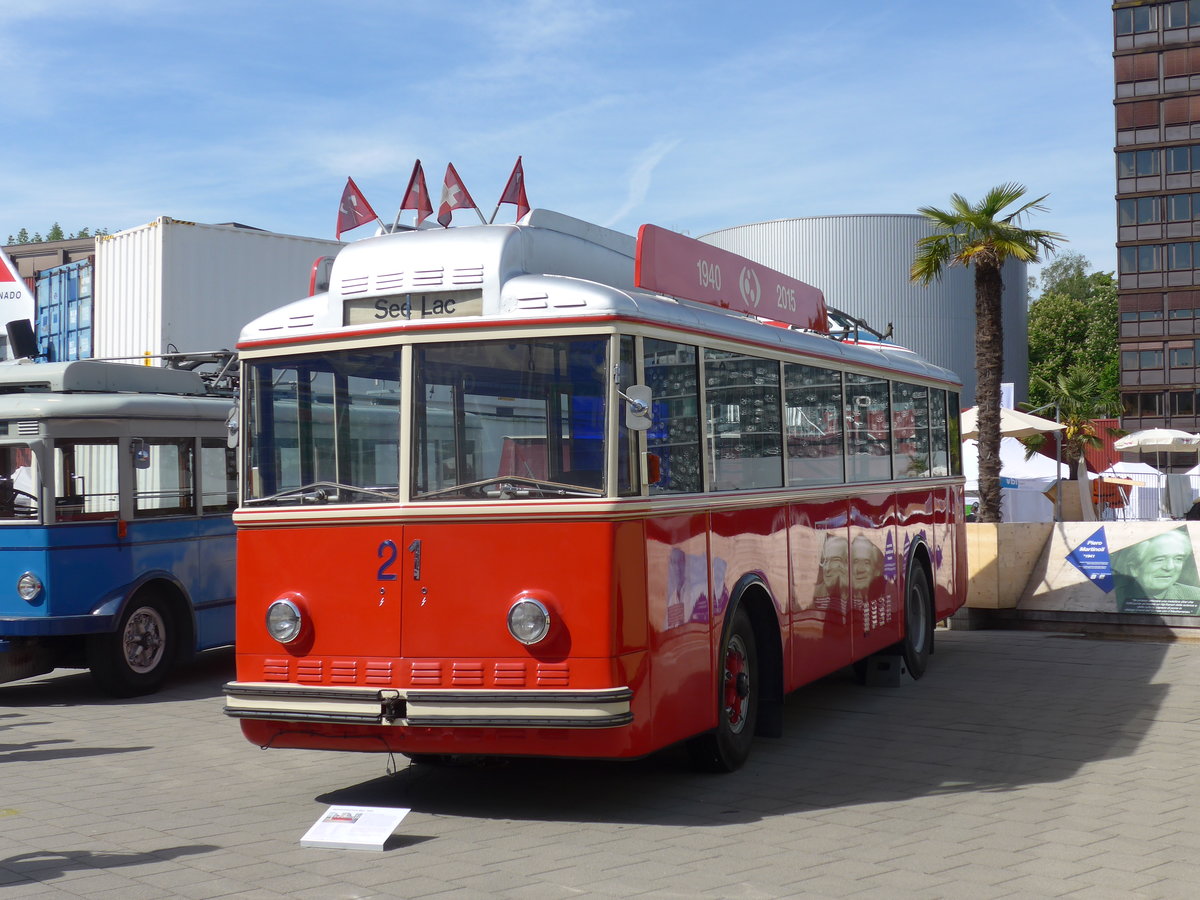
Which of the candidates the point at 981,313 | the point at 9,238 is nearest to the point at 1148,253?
the point at 981,313

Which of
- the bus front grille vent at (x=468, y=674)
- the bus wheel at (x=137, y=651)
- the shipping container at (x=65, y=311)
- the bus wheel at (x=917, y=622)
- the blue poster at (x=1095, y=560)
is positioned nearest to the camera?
the bus front grille vent at (x=468, y=674)

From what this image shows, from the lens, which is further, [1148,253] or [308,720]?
[1148,253]

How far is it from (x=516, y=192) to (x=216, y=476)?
583 centimetres

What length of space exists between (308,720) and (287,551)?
90 centimetres

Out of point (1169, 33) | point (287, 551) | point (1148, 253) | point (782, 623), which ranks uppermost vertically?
point (1169, 33)

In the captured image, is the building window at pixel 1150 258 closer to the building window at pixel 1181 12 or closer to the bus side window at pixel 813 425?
the building window at pixel 1181 12

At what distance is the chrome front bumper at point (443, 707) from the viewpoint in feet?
21.5

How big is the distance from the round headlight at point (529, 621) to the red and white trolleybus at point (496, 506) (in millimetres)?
11

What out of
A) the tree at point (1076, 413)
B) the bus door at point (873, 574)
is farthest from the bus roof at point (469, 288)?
the tree at point (1076, 413)

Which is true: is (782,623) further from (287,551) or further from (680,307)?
(287,551)

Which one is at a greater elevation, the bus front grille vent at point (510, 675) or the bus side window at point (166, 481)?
the bus side window at point (166, 481)

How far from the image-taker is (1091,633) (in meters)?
15.3

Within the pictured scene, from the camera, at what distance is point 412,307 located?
7191mm

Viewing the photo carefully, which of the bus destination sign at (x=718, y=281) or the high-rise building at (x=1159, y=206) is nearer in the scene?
the bus destination sign at (x=718, y=281)
